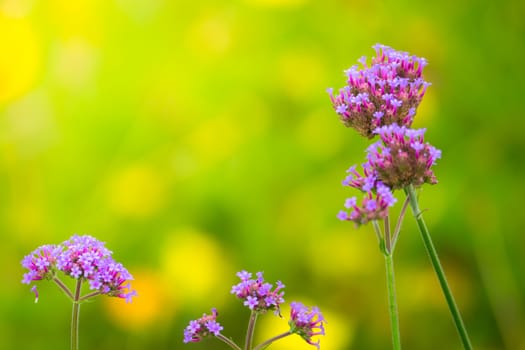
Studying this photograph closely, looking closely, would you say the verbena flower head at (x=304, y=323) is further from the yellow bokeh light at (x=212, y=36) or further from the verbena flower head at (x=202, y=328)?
the yellow bokeh light at (x=212, y=36)

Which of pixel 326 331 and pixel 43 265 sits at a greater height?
pixel 326 331

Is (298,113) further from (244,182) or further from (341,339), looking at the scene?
(341,339)

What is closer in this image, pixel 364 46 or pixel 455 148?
pixel 455 148

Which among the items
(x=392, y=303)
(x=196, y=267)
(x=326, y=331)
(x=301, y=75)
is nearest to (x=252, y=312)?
(x=392, y=303)

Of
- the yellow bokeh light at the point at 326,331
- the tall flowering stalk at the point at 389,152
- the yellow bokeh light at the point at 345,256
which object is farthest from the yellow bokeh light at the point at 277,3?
the tall flowering stalk at the point at 389,152

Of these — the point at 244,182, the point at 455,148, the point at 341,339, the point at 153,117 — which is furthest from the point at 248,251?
the point at 455,148

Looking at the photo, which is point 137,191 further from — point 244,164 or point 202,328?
point 202,328

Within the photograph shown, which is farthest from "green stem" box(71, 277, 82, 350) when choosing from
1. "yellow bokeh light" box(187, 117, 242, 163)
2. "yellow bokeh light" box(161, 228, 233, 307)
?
"yellow bokeh light" box(187, 117, 242, 163)
